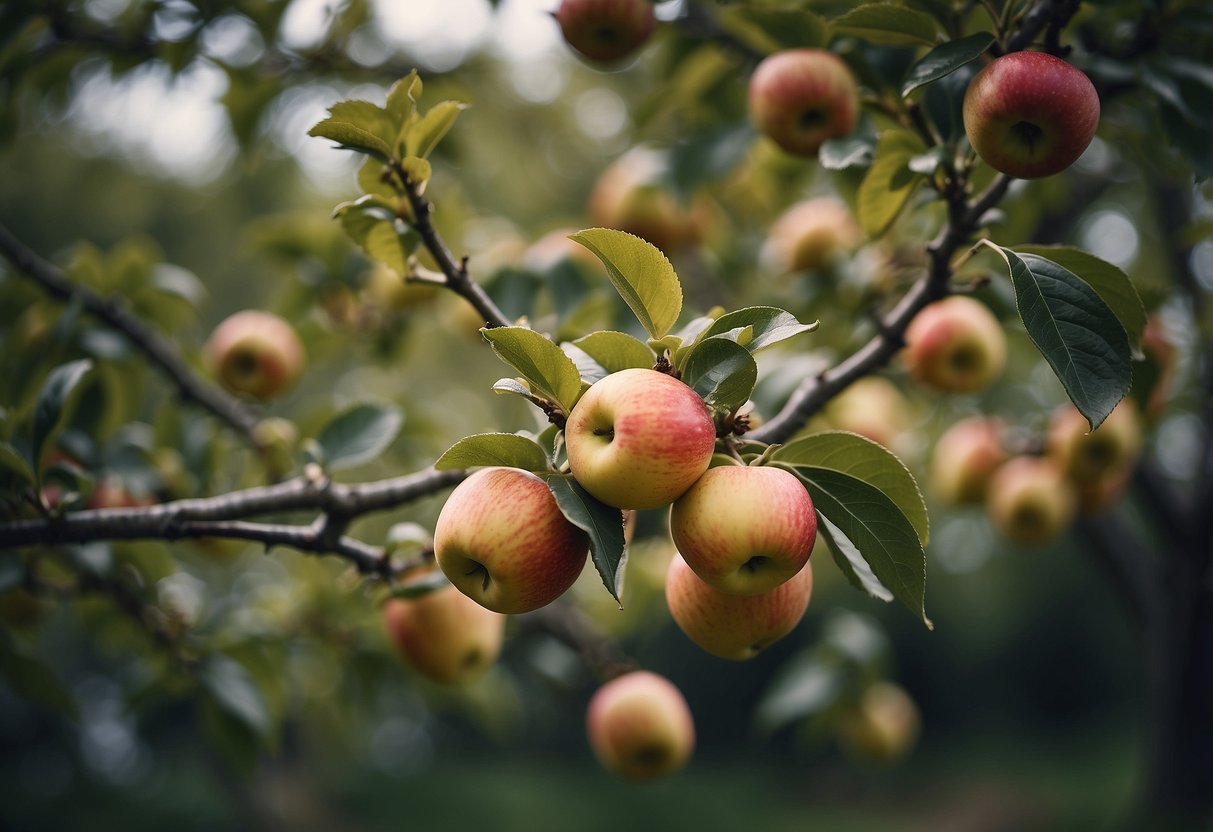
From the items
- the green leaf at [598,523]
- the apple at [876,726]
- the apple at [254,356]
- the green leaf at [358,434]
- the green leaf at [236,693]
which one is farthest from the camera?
the apple at [876,726]

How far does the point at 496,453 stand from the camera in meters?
0.76

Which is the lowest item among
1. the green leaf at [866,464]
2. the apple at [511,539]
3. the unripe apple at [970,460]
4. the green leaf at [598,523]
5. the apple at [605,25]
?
the unripe apple at [970,460]

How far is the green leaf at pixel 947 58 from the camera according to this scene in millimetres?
796

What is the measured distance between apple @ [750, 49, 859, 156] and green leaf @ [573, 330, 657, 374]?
518 mm

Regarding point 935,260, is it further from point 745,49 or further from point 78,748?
point 78,748

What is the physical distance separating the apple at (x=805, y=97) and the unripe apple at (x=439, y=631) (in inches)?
32.6

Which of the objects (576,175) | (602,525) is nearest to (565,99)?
(576,175)

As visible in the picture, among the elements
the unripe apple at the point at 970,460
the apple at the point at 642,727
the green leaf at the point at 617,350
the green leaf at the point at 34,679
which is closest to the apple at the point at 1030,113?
the green leaf at the point at 617,350

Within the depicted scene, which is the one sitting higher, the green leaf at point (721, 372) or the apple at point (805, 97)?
the apple at point (805, 97)

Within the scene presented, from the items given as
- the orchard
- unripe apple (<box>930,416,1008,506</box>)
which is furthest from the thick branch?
unripe apple (<box>930,416,1008,506</box>)

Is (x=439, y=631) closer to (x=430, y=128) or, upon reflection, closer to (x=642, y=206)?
(x=430, y=128)

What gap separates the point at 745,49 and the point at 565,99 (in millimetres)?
3124

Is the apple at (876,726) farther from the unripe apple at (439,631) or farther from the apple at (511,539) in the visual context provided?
the apple at (511,539)

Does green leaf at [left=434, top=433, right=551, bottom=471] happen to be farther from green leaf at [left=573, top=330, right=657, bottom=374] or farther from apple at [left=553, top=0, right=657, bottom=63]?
apple at [left=553, top=0, right=657, bottom=63]
